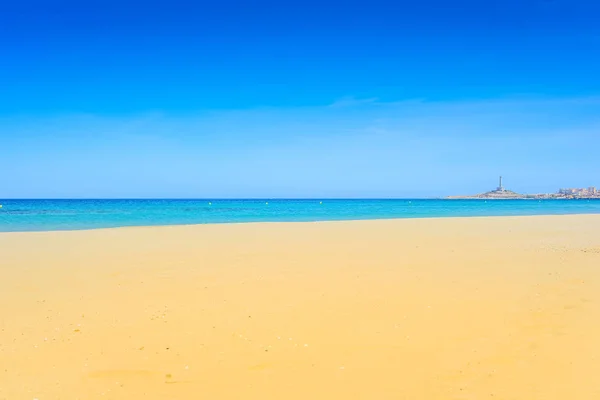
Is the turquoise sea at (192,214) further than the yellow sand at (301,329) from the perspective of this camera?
Yes

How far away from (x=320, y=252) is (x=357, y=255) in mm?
1312

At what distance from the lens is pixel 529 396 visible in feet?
14.5

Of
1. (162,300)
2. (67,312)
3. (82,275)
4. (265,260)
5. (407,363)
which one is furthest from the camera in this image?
(265,260)

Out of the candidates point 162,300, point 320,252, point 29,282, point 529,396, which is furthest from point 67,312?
point 320,252

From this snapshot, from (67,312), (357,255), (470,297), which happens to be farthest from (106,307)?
(357,255)

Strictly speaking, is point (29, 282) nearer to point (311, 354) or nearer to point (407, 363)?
point (311, 354)

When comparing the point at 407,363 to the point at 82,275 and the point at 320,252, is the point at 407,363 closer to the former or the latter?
the point at 82,275

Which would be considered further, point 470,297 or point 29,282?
point 29,282

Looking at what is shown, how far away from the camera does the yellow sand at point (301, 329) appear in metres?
4.71

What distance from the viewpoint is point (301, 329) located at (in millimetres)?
6387

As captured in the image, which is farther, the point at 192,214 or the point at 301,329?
the point at 192,214

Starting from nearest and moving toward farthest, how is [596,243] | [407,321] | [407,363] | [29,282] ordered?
[407,363] < [407,321] < [29,282] < [596,243]

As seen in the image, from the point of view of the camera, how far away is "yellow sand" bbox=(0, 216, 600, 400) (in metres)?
4.71

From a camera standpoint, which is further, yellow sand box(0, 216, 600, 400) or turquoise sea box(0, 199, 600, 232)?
turquoise sea box(0, 199, 600, 232)
